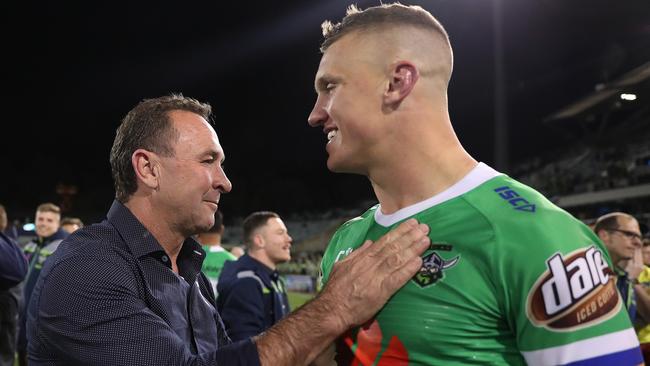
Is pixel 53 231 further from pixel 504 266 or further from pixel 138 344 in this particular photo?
pixel 504 266

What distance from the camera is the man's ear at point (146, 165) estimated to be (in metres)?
2.36

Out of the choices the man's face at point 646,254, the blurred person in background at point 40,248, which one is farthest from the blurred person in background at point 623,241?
the blurred person in background at point 40,248

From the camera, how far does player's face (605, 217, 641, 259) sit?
4.91 metres

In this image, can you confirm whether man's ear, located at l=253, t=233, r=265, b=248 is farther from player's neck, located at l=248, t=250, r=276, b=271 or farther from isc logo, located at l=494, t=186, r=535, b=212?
isc logo, located at l=494, t=186, r=535, b=212

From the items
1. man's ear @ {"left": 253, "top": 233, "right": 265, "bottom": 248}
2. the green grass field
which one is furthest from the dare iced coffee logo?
the green grass field

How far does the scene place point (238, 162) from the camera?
3581 cm

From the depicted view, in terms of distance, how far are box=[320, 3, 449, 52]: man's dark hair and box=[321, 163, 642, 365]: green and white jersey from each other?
418 mm

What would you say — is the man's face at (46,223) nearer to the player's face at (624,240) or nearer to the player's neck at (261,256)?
the player's neck at (261,256)

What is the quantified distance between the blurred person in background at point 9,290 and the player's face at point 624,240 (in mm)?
5006

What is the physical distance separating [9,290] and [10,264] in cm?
66

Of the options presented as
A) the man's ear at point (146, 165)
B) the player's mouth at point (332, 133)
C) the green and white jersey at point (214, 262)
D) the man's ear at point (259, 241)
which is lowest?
the green and white jersey at point (214, 262)

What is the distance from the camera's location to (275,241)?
5.38 metres

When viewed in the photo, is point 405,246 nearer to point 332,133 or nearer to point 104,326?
point 332,133

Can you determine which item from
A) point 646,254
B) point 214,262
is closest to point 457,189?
point 214,262
